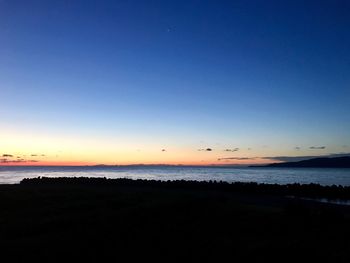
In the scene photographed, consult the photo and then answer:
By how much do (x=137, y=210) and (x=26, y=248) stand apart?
40.1ft

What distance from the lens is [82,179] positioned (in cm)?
7800

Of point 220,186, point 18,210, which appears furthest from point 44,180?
point 18,210

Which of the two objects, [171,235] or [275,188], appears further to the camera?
[275,188]

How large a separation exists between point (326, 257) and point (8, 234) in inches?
590

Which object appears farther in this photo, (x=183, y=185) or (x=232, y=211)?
(x=183, y=185)

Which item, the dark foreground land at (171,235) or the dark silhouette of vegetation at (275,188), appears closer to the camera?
the dark foreground land at (171,235)

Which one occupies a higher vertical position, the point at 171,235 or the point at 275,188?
the point at 275,188

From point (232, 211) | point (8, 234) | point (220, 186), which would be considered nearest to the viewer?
point (8, 234)

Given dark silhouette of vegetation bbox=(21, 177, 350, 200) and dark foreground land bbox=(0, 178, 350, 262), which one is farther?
dark silhouette of vegetation bbox=(21, 177, 350, 200)

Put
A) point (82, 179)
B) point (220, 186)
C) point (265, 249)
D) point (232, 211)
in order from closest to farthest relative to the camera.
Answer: point (265, 249), point (232, 211), point (220, 186), point (82, 179)

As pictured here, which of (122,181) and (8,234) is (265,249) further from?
(122,181)

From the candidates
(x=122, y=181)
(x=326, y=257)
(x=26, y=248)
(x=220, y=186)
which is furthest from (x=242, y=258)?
(x=122, y=181)

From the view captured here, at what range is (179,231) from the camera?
18.2 meters

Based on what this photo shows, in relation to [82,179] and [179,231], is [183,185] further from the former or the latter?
[179,231]
